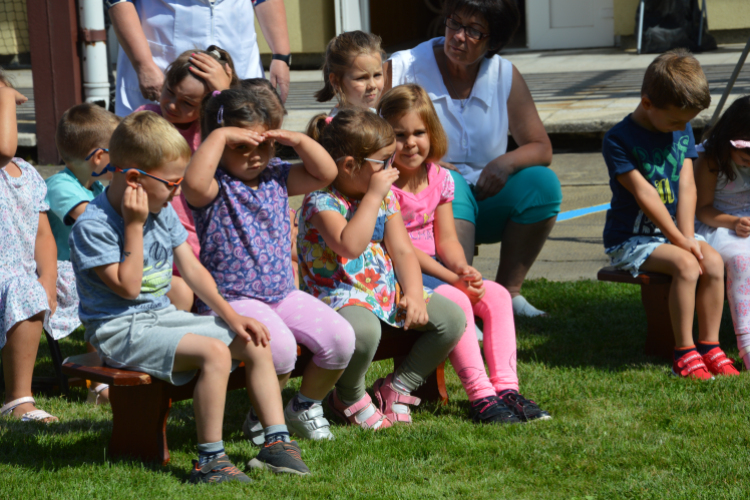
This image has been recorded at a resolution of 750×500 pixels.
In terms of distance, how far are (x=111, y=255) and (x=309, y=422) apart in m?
0.92

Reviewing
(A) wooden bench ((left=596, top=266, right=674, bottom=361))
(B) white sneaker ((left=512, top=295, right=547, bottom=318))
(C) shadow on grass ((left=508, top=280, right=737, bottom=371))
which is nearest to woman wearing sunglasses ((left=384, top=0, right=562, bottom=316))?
(B) white sneaker ((left=512, top=295, right=547, bottom=318))

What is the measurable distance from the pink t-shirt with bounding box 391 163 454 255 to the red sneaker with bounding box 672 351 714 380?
1117 mm

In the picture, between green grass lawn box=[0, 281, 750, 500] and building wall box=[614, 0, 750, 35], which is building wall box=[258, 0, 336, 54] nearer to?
building wall box=[614, 0, 750, 35]

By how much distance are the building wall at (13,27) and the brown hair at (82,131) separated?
9.54 m

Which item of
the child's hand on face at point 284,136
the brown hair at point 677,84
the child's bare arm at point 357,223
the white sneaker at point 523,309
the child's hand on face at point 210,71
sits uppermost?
the child's hand on face at point 210,71

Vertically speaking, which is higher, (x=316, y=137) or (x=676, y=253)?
(x=316, y=137)

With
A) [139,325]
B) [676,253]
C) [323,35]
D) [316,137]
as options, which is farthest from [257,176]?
[323,35]

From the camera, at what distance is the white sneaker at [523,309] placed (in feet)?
A: 15.0

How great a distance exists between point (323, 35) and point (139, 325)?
41.2 ft

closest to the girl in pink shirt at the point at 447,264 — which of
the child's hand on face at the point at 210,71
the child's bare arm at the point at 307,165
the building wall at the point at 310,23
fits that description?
the child's bare arm at the point at 307,165

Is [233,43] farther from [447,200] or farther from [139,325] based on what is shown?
[139,325]

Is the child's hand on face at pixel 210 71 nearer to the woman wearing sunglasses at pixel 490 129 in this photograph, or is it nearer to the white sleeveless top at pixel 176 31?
the white sleeveless top at pixel 176 31

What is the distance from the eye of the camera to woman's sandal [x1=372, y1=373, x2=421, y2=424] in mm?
3227

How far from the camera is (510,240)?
4395mm
